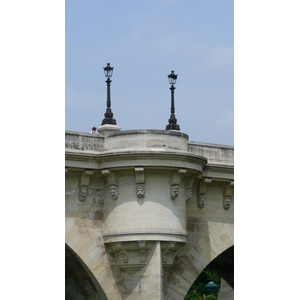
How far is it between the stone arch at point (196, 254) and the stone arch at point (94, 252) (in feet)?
5.36

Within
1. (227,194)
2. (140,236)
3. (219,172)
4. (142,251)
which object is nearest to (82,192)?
(140,236)

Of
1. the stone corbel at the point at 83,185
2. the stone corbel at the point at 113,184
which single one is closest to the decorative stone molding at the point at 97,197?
the stone corbel at the point at 83,185

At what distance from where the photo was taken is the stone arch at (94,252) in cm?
1922

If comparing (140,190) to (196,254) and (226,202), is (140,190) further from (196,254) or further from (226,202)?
(226,202)

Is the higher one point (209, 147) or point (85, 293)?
point (209, 147)

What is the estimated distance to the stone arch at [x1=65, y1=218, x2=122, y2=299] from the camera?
19219mm

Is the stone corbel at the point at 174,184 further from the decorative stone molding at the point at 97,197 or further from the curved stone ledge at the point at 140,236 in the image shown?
the decorative stone molding at the point at 97,197

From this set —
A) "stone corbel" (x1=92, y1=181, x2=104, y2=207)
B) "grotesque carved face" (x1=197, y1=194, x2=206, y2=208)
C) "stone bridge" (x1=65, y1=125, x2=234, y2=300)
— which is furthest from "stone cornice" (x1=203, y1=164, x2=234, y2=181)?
"stone corbel" (x1=92, y1=181, x2=104, y2=207)

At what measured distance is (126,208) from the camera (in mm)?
19172
